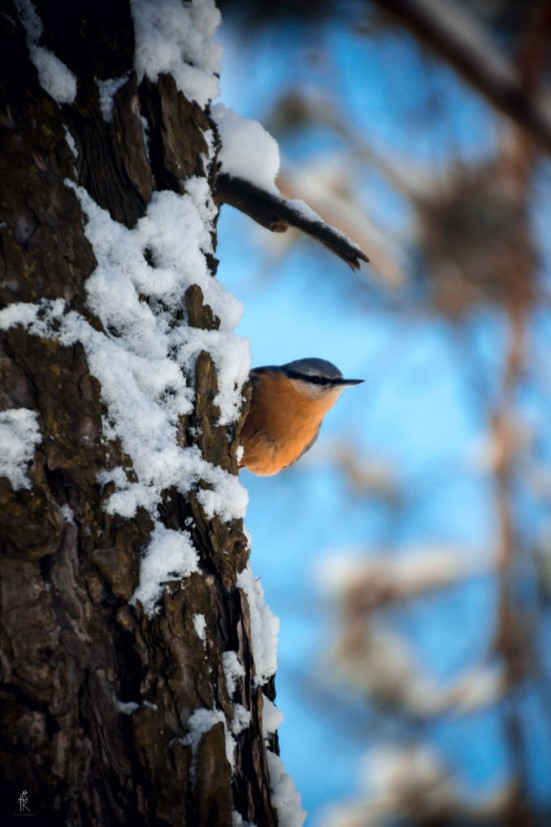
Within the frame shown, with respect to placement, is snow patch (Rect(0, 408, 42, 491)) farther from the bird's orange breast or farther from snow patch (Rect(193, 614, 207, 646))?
the bird's orange breast

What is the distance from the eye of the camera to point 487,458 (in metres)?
4.97

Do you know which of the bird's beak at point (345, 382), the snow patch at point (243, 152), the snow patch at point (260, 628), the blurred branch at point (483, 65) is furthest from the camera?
the bird's beak at point (345, 382)

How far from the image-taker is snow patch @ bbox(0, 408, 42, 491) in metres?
1.21

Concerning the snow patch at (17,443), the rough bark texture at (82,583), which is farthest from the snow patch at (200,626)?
the snow patch at (17,443)

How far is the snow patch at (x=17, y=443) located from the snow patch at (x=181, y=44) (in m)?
0.76

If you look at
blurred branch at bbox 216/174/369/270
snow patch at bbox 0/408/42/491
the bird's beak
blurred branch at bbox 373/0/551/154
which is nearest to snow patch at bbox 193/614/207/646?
snow patch at bbox 0/408/42/491

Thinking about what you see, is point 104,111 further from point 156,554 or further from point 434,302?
point 434,302

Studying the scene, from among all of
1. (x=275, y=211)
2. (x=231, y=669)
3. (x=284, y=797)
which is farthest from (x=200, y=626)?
(x=275, y=211)

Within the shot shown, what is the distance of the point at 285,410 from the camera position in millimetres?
2824

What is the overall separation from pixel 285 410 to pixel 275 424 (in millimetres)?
82

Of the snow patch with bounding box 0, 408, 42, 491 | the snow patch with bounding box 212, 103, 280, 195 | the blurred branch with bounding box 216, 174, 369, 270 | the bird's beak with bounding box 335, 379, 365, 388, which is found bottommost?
the snow patch with bounding box 0, 408, 42, 491

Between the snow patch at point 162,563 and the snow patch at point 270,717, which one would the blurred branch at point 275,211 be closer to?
the snow patch at point 162,563

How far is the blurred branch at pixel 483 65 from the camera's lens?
2.01 meters

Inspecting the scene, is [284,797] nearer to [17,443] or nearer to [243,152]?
[17,443]
